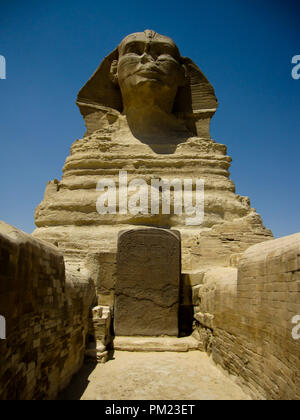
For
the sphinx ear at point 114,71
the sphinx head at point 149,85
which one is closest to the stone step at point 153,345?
the sphinx head at point 149,85

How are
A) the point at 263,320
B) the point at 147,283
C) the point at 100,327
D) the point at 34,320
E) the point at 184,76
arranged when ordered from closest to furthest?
1. the point at 34,320
2. the point at 263,320
3. the point at 100,327
4. the point at 147,283
5. the point at 184,76

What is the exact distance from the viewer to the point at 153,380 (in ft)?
13.5

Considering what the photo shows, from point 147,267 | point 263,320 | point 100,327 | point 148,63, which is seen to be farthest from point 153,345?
point 148,63

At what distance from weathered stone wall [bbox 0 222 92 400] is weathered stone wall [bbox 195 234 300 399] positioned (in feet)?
6.01

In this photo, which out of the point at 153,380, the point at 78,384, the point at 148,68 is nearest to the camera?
the point at 78,384

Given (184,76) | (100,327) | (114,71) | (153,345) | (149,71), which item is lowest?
(153,345)

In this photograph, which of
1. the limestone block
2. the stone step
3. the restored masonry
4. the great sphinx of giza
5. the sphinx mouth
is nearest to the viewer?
the restored masonry

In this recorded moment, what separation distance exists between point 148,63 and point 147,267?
5.20 m

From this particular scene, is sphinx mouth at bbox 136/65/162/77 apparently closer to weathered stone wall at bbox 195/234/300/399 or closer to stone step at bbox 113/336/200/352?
weathered stone wall at bbox 195/234/300/399

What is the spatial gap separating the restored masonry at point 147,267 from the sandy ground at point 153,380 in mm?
29

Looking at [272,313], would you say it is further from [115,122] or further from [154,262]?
[115,122]

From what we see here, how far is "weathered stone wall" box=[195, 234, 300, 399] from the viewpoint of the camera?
9.11 ft

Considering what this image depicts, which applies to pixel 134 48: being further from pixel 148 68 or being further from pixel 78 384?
pixel 78 384

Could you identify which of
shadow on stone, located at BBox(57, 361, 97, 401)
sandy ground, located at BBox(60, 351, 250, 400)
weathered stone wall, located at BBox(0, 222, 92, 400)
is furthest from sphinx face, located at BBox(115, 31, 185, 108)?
shadow on stone, located at BBox(57, 361, 97, 401)
